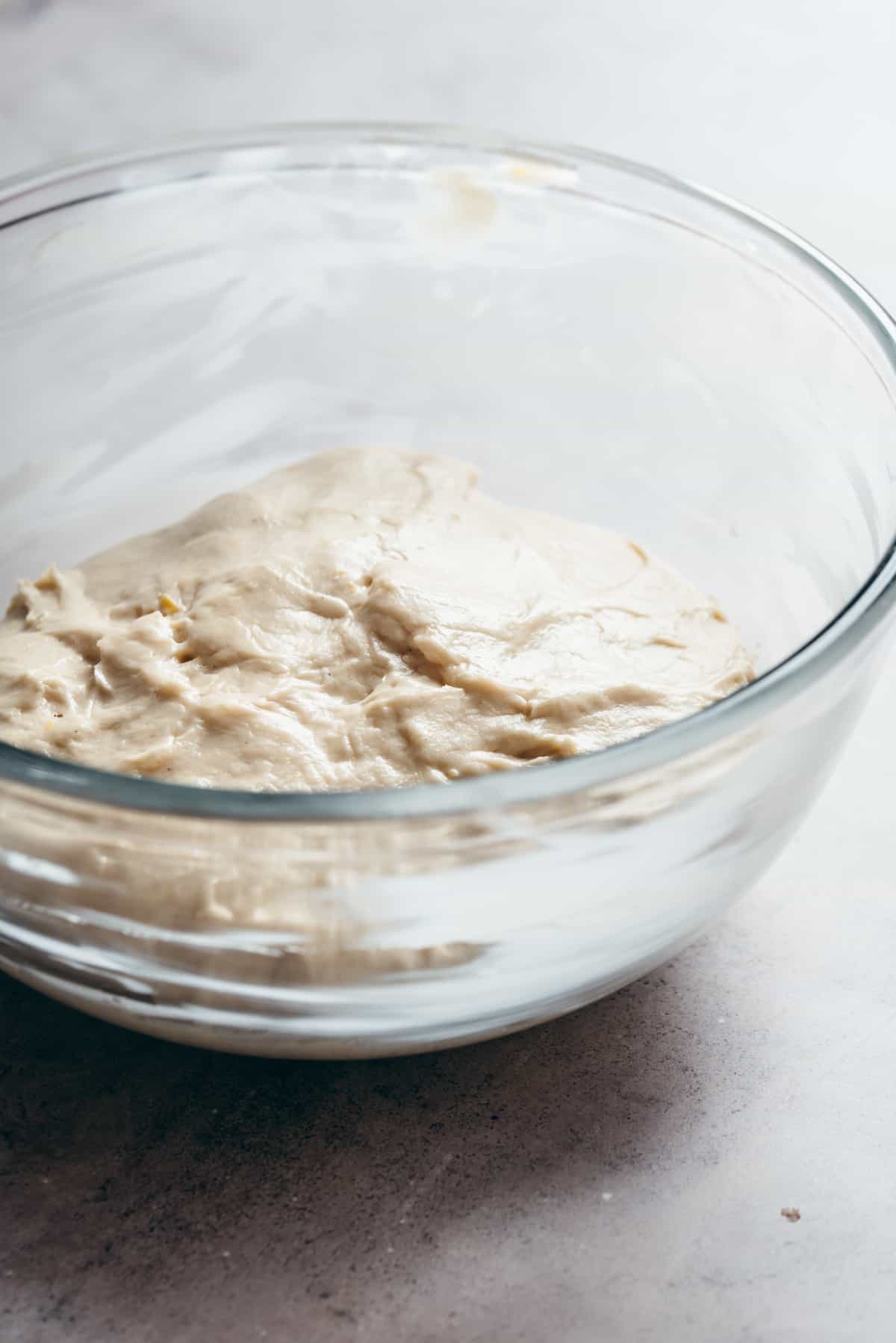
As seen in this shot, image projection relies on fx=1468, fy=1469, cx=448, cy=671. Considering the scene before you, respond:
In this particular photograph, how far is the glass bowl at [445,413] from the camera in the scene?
99 cm

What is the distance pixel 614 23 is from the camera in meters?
2.68

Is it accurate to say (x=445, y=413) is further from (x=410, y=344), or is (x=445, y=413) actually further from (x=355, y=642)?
(x=355, y=642)

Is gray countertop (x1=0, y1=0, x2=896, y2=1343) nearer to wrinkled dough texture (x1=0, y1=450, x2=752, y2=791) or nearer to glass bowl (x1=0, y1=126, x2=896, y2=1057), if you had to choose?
glass bowl (x1=0, y1=126, x2=896, y2=1057)

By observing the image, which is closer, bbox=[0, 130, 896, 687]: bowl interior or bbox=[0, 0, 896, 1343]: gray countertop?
bbox=[0, 0, 896, 1343]: gray countertop

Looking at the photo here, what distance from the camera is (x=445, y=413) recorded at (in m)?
1.71

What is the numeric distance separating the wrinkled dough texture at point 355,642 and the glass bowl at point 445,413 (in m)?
0.15

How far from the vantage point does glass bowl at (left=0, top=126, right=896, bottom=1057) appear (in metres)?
0.99

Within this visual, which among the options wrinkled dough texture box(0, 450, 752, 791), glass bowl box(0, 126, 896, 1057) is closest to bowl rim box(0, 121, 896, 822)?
glass bowl box(0, 126, 896, 1057)

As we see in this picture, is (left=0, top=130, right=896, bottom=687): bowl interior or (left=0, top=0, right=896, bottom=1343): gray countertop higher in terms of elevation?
(left=0, top=130, right=896, bottom=687): bowl interior

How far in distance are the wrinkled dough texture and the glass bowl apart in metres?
0.15

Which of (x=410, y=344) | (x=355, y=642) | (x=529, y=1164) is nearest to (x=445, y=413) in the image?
(x=410, y=344)

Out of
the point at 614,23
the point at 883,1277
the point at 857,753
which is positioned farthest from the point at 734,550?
the point at 614,23

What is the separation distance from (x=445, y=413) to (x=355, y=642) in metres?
0.48

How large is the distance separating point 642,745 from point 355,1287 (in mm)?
442
